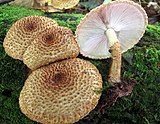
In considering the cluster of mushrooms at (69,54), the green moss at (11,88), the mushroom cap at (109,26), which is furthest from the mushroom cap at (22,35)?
the mushroom cap at (109,26)

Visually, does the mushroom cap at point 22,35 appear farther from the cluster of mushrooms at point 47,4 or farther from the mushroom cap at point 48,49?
the cluster of mushrooms at point 47,4

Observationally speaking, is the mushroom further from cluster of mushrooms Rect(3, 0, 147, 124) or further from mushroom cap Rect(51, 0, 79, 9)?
mushroom cap Rect(51, 0, 79, 9)

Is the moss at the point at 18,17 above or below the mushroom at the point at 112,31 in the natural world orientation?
below

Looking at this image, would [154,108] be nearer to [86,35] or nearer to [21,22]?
[86,35]

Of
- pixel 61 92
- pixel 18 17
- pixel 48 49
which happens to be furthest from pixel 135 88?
pixel 18 17

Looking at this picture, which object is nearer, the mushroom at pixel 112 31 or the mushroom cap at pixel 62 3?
the mushroom at pixel 112 31

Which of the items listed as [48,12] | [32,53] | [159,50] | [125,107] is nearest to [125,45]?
[159,50]
